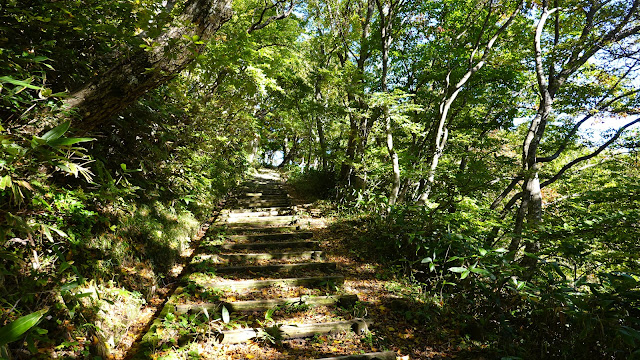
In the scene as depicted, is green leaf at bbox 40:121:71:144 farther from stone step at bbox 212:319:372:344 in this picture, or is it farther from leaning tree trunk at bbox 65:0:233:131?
stone step at bbox 212:319:372:344

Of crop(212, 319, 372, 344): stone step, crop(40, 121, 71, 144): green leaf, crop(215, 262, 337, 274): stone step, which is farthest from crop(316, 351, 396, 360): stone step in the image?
crop(40, 121, 71, 144): green leaf

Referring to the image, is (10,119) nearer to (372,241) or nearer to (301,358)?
(301,358)

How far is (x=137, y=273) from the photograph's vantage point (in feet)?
11.5

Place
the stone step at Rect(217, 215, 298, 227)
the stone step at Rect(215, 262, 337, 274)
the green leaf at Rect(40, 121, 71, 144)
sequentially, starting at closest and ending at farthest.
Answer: the green leaf at Rect(40, 121, 71, 144) → the stone step at Rect(215, 262, 337, 274) → the stone step at Rect(217, 215, 298, 227)

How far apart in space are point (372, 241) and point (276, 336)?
2847mm

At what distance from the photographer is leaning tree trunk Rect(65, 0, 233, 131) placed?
2.45 meters

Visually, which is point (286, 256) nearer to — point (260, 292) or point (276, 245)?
point (276, 245)

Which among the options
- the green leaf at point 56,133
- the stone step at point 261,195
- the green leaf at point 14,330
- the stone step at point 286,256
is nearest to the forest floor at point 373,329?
the stone step at point 286,256

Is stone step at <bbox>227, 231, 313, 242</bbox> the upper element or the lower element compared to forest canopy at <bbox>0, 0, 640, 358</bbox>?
lower

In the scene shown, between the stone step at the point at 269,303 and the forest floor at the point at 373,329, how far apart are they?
9 centimetres

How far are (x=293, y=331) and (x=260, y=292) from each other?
933 mm

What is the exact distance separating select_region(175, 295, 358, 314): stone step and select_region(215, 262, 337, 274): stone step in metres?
0.82

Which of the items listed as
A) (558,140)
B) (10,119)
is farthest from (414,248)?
(558,140)

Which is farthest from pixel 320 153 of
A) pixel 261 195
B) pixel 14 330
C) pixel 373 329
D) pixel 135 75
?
pixel 14 330
